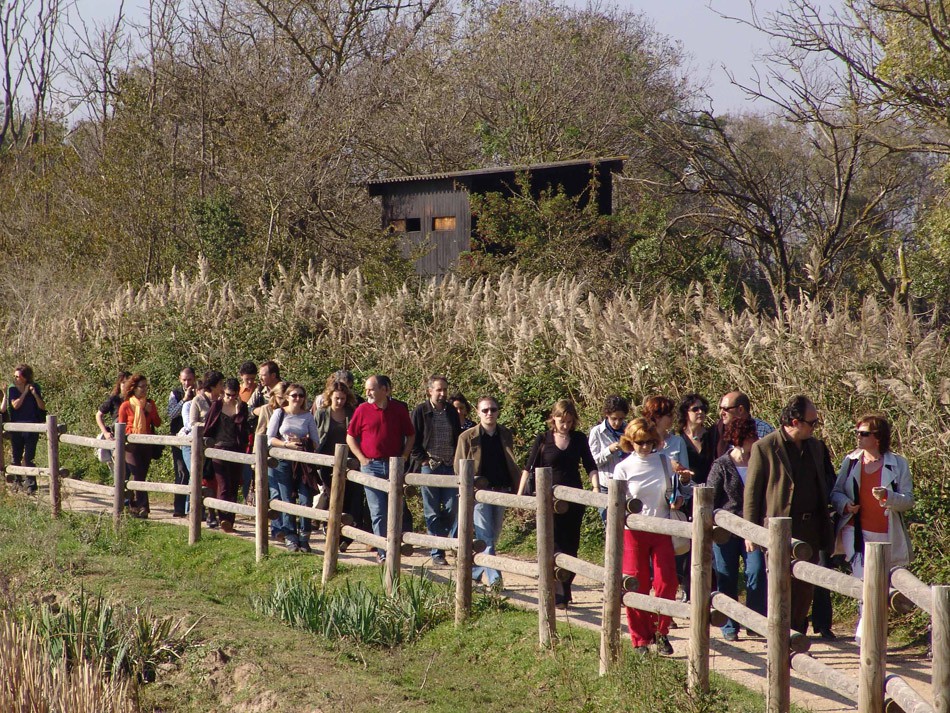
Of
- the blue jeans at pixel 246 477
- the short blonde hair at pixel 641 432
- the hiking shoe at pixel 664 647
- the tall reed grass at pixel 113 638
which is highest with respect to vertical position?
the short blonde hair at pixel 641 432

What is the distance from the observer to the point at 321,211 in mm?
24656

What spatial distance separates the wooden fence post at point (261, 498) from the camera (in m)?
10.7

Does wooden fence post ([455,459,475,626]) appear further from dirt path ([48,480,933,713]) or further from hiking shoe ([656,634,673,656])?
hiking shoe ([656,634,673,656])

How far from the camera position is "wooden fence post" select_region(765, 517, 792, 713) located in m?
5.48

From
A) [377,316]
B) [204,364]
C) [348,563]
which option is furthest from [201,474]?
[204,364]

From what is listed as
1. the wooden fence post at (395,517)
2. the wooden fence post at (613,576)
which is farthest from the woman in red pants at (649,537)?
the wooden fence post at (395,517)

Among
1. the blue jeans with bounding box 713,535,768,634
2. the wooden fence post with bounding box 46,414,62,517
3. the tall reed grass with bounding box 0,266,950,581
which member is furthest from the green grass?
the tall reed grass with bounding box 0,266,950,581

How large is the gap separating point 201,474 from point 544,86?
2045cm

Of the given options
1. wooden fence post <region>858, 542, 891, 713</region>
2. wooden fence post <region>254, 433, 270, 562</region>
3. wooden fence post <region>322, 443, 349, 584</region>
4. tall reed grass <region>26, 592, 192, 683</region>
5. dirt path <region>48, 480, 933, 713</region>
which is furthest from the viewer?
wooden fence post <region>254, 433, 270, 562</region>

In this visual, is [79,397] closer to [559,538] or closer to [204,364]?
[204,364]

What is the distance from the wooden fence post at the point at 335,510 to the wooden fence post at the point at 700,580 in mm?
4381

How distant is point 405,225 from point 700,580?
62.1ft

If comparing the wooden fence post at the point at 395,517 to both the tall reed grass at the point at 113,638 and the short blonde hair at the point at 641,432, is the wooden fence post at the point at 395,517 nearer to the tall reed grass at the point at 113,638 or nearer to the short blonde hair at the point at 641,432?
the tall reed grass at the point at 113,638

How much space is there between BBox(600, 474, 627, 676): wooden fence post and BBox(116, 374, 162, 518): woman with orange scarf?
7.49m
